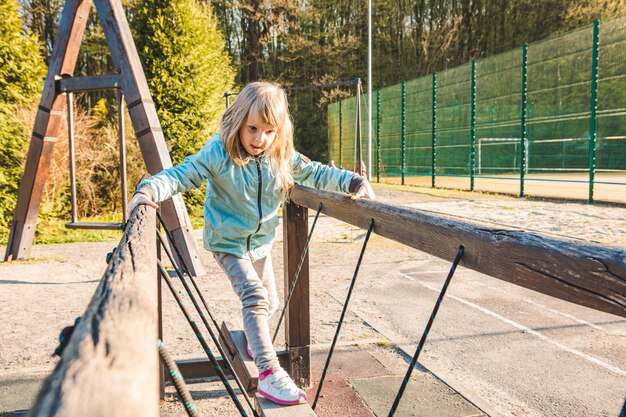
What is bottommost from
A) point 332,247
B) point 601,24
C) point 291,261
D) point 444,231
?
point 332,247

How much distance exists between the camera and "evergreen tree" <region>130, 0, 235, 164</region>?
37.9 ft

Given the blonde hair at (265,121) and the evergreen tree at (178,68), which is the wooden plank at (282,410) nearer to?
the blonde hair at (265,121)

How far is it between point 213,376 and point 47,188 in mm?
7101

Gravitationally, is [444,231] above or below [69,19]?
below

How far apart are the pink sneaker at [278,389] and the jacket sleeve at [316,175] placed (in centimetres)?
94

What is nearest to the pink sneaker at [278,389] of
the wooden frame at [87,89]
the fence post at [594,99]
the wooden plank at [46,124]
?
the wooden frame at [87,89]

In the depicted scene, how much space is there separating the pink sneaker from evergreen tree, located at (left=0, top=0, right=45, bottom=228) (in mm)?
7311

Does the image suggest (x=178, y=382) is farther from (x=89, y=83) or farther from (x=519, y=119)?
(x=519, y=119)

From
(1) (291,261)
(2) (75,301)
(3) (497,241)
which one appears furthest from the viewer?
(2) (75,301)

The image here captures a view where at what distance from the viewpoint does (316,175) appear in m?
3.01

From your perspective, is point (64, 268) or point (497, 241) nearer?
point (497, 241)

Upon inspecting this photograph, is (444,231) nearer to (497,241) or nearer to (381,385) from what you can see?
(497,241)

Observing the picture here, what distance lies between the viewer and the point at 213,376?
3.36 meters

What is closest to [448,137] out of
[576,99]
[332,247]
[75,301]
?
[576,99]
